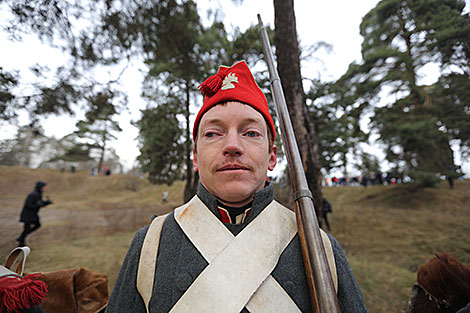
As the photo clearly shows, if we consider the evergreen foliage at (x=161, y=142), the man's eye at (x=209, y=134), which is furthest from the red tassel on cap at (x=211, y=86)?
the evergreen foliage at (x=161, y=142)

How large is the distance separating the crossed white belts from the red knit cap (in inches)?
20.9

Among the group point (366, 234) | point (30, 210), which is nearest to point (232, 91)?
point (30, 210)

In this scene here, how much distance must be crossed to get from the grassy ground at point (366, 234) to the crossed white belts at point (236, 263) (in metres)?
3.12

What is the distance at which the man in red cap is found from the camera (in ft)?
2.79

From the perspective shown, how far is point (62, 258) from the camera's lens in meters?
6.01

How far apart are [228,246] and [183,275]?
21 cm

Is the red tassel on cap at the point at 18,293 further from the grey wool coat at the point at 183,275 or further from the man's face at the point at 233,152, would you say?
the man's face at the point at 233,152

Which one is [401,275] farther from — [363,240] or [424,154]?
[424,154]

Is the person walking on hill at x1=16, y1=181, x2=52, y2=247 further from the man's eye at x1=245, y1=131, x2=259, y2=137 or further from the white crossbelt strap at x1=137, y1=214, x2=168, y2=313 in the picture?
the man's eye at x1=245, y1=131, x2=259, y2=137

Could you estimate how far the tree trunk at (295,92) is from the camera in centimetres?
308

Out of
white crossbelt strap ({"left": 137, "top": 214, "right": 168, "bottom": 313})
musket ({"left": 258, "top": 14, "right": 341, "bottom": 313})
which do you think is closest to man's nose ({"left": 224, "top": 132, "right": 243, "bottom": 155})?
musket ({"left": 258, "top": 14, "right": 341, "bottom": 313})

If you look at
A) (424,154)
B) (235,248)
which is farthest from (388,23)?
(235,248)

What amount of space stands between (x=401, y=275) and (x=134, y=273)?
20.0 feet

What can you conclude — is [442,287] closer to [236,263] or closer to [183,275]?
[236,263]
